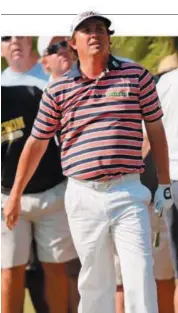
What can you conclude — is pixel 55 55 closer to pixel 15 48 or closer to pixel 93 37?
pixel 15 48

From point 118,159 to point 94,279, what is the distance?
1.86 feet

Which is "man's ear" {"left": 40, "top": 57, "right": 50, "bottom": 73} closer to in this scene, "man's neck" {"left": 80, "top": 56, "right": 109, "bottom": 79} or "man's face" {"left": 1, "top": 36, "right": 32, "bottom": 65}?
"man's face" {"left": 1, "top": 36, "right": 32, "bottom": 65}

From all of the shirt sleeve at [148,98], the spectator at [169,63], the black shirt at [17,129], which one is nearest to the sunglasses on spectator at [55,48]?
the black shirt at [17,129]

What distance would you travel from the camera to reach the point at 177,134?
468cm

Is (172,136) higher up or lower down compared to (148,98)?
lower down

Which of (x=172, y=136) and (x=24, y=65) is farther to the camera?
(x=24, y=65)

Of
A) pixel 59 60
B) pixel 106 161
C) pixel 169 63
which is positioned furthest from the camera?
pixel 59 60

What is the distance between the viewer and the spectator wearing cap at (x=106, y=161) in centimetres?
404

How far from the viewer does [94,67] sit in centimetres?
416

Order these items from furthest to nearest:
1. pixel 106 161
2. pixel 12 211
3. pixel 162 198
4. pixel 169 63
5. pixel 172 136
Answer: pixel 169 63 < pixel 172 136 < pixel 12 211 < pixel 162 198 < pixel 106 161

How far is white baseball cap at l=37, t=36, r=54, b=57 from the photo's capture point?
4.86 m

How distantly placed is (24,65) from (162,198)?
4.11ft

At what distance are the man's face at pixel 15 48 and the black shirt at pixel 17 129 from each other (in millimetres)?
173

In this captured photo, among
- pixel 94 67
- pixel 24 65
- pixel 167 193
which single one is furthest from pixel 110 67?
pixel 24 65
